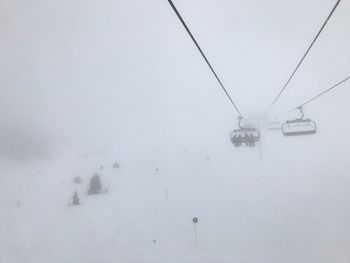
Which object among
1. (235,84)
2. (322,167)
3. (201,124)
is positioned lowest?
(322,167)

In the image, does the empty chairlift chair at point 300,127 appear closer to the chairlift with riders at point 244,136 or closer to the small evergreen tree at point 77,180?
the chairlift with riders at point 244,136

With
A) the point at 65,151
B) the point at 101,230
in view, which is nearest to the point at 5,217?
the point at 101,230

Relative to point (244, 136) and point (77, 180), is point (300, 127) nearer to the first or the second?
point (244, 136)

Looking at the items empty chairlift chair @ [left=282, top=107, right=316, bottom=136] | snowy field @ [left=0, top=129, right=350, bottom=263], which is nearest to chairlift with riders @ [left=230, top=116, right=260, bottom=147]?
empty chairlift chair @ [left=282, top=107, right=316, bottom=136]

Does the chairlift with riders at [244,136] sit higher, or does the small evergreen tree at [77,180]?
the chairlift with riders at [244,136]

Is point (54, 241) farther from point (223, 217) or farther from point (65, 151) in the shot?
point (65, 151)

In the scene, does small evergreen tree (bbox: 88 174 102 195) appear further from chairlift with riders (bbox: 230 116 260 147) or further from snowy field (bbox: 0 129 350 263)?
chairlift with riders (bbox: 230 116 260 147)

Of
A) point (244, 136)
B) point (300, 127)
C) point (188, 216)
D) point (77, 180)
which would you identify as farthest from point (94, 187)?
point (300, 127)

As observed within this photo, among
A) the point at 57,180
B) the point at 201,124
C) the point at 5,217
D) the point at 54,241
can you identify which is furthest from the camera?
the point at 201,124

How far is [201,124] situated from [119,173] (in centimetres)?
3364

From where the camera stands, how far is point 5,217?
66.3ft

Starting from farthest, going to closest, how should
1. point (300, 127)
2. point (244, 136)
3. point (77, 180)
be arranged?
point (77, 180) < point (244, 136) < point (300, 127)

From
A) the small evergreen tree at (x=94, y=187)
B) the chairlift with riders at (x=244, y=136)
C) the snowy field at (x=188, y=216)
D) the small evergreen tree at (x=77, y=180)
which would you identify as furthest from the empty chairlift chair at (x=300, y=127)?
the small evergreen tree at (x=77, y=180)

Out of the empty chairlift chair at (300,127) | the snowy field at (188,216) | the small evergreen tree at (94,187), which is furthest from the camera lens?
the small evergreen tree at (94,187)
